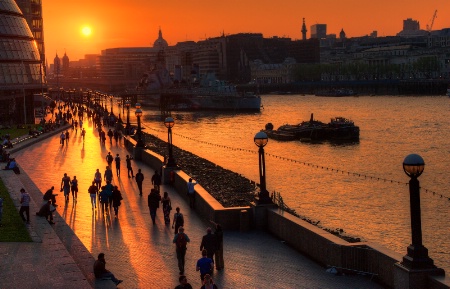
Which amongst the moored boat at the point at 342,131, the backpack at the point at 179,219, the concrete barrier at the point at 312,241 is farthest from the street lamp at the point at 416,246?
the moored boat at the point at 342,131

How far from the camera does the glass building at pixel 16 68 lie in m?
79.9

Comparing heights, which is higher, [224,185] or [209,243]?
[209,243]

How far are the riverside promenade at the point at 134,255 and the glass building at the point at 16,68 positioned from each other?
2090 inches

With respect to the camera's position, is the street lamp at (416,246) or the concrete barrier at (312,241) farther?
the concrete barrier at (312,241)

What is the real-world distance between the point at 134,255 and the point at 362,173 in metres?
35.0

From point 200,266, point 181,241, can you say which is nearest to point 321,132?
point 181,241

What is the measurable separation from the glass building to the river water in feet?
54.6

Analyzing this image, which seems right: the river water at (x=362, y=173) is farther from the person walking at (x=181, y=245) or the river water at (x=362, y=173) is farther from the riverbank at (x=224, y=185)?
the person walking at (x=181, y=245)

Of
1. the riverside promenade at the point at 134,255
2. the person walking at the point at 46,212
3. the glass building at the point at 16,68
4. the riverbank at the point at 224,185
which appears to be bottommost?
the riverbank at the point at 224,185

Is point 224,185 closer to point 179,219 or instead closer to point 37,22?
point 179,219

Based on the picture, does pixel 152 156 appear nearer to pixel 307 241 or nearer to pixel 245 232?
pixel 245 232

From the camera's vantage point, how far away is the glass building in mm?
79938

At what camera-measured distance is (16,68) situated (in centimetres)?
8350

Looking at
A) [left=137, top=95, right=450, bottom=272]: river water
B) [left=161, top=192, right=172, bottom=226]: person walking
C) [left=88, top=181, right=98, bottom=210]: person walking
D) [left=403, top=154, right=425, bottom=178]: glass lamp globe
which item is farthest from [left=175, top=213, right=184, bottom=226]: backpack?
[left=137, top=95, right=450, bottom=272]: river water
